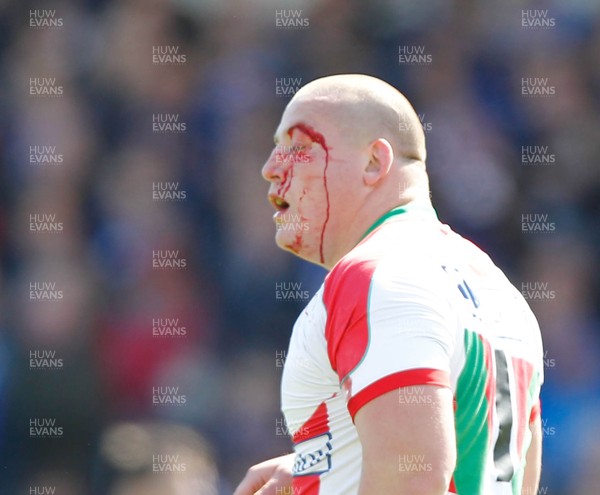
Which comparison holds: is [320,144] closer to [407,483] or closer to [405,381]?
[405,381]

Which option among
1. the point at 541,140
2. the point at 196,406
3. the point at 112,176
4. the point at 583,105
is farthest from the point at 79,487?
the point at 583,105

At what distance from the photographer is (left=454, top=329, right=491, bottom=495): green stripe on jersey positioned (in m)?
2.00

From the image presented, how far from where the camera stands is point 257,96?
198 inches

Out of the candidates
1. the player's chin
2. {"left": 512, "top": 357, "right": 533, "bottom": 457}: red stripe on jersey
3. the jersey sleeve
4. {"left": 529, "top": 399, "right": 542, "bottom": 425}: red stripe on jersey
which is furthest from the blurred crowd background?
the jersey sleeve

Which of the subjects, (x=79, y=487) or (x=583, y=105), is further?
(x=583, y=105)

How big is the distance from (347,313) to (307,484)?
1.41 ft

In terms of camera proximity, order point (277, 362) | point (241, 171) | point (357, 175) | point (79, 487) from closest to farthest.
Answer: point (357, 175) → point (79, 487) → point (277, 362) → point (241, 171)

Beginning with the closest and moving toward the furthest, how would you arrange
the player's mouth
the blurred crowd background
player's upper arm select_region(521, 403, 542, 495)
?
player's upper arm select_region(521, 403, 542, 495) → the player's mouth → the blurred crowd background

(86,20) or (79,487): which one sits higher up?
(86,20)

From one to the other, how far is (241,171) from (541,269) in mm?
1495

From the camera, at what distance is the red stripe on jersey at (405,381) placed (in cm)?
185

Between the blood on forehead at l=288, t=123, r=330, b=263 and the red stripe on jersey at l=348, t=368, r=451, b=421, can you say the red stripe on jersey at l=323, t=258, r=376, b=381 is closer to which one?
the red stripe on jersey at l=348, t=368, r=451, b=421

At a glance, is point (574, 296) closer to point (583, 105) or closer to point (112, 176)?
point (583, 105)

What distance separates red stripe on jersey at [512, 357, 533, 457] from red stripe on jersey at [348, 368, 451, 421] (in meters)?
0.32
